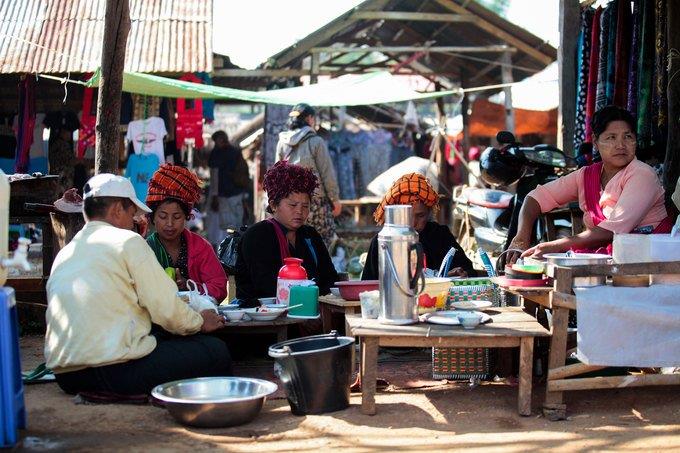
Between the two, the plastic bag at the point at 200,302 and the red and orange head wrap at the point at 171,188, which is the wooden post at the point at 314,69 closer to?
the red and orange head wrap at the point at 171,188

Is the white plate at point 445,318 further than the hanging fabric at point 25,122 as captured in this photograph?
No

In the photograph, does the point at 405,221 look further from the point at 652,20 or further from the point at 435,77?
the point at 435,77

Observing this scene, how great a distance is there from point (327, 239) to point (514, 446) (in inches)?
261

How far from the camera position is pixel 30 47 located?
39.7 feet

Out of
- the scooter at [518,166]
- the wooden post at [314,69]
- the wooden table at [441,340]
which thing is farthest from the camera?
the wooden post at [314,69]

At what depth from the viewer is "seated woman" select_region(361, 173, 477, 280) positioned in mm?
6109

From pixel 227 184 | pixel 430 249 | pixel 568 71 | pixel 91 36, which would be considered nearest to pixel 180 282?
pixel 430 249

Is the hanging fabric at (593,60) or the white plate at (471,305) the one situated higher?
the hanging fabric at (593,60)

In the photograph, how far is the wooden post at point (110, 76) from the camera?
6.69 m

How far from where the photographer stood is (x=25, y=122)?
1223cm

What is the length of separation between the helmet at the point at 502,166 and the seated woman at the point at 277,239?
2246mm

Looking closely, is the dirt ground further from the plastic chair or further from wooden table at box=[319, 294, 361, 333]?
wooden table at box=[319, 294, 361, 333]

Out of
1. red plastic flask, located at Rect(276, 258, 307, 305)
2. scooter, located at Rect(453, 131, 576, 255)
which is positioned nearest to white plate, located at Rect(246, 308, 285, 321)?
red plastic flask, located at Rect(276, 258, 307, 305)

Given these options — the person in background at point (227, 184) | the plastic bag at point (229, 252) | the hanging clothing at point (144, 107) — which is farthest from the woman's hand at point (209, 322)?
the person in background at point (227, 184)
